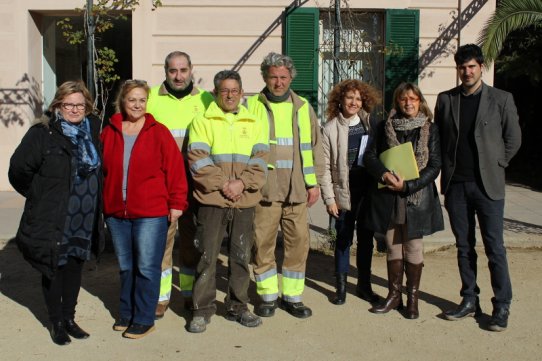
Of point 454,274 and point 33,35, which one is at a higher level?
point 33,35

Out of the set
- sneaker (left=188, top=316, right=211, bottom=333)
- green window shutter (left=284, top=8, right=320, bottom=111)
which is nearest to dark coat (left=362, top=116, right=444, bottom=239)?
sneaker (left=188, top=316, right=211, bottom=333)

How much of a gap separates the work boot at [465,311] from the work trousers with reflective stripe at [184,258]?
2.01m

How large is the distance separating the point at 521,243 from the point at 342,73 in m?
3.06

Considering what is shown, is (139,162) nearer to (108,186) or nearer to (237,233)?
(108,186)

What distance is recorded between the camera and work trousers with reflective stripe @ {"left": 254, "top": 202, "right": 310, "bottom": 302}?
509 centimetres

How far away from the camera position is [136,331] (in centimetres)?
466

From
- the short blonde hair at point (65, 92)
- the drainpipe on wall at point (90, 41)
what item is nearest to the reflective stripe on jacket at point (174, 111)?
the short blonde hair at point (65, 92)

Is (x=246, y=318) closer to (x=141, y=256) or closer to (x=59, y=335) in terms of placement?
(x=141, y=256)

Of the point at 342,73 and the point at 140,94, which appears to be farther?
the point at 342,73

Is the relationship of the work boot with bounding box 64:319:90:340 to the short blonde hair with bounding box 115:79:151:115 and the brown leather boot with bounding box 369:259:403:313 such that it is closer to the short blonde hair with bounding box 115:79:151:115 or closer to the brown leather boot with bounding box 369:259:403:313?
the short blonde hair with bounding box 115:79:151:115

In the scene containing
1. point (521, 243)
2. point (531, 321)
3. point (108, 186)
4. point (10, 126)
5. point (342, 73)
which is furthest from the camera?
point (10, 126)

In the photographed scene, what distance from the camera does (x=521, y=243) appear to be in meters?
7.66

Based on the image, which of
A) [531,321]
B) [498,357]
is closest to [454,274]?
[531,321]

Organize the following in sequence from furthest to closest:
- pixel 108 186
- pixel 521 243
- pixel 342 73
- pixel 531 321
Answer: pixel 342 73 → pixel 521 243 → pixel 531 321 → pixel 108 186
